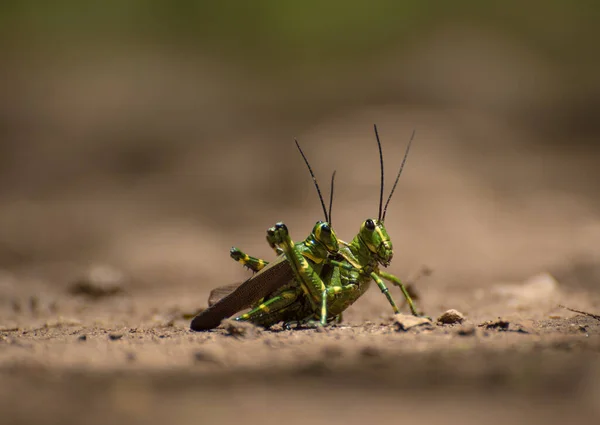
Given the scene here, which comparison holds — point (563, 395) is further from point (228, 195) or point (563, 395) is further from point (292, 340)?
point (228, 195)

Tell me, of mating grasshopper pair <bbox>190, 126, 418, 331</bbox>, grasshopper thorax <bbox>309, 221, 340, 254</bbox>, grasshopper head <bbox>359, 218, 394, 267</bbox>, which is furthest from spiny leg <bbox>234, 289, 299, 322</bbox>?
grasshopper head <bbox>359, 218, 394, 267</bbox>

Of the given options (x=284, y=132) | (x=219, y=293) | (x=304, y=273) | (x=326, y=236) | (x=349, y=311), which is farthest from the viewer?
(x=284, y=132)

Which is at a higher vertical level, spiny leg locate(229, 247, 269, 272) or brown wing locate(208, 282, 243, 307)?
spiny leg locate(229, 247, 269, 272)

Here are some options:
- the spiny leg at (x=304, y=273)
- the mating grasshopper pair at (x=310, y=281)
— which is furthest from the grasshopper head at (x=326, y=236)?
the spiny leg at (x=304, y=273)

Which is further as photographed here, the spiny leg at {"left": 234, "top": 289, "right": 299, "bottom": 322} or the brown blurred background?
the brown blurred background

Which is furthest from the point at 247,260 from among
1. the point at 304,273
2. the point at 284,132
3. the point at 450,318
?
the point at 284,132

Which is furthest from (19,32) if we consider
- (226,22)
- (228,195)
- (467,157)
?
(467,157)

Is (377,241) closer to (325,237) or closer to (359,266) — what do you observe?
(359,266)

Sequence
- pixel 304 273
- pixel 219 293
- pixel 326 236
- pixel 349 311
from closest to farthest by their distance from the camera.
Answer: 1. pixel 304 273
2. pixel 326 236
3. pixel 219 293
4. pixel 349 311

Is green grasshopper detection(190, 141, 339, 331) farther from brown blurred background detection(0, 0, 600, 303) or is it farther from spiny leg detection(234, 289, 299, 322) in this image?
brown blurred background detection(0, 0, 600, 303)
